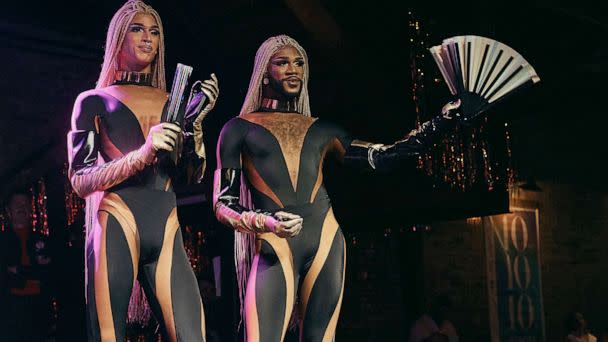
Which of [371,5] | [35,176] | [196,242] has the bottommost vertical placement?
[196,242]

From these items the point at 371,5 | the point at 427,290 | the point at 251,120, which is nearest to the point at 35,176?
the point at 371,5

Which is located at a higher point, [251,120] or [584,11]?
[584,11]

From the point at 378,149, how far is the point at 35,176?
3502 mm

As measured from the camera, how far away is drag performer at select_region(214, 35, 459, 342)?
3.02 m

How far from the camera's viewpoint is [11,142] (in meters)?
6.96

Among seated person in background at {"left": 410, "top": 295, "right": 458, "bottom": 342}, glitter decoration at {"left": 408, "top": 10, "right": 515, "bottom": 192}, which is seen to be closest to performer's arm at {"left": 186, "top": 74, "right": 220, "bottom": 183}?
glitter decoration at {"left": 408, "top": 10, "right": 515, "bottom": 192}

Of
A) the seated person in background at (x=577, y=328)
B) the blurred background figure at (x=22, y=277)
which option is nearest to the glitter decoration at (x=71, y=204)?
the blurred background figure at (x=22, y=277)

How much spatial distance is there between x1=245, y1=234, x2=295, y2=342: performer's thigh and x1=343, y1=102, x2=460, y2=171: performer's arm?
1.43 ft

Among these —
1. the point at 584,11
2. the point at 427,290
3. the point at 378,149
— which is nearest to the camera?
the point at 378,149

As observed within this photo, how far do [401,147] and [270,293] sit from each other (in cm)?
70

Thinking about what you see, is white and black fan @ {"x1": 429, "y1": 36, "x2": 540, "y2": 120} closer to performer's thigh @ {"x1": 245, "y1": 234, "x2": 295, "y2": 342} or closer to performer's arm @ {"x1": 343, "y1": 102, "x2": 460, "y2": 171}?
performer's arm @ {"x1": 343, "y1": 102, "x2": 460, "y2": 171}

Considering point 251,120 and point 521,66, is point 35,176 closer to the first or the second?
point 251,120

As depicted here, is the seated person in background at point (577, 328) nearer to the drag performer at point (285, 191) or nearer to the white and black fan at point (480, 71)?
the drag performer at point (285, 191)

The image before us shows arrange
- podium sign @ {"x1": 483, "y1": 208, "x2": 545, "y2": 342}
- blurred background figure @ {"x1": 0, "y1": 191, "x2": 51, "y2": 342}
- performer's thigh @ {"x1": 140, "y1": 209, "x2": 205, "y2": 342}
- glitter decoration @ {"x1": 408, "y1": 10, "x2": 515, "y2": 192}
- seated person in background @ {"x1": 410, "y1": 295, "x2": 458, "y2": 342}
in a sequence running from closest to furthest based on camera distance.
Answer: performer's thigh @ {"x1": 140, "y1": 209, "x2": 205, "y2": 342} < blurred background figure @ {"x1": 0, "y1": 191, "x2": 51, "y2": 342} < glitter decoration @ {"x1": 408, "y1": 10, "x2": 515, "y2": 192} < seated person in background @ {"x1": 410, "y1": 295, "x2": 458, "y2": 342} < podium sign @ {"x1": 483, "y1": 208, "x2": 545, "y2": 342}
